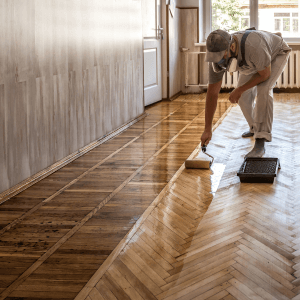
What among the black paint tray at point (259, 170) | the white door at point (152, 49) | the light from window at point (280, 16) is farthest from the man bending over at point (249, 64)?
the light from window at point (280, 16)

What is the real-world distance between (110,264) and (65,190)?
41.9 inches

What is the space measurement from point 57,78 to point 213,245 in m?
1.85

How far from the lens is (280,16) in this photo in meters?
7.85

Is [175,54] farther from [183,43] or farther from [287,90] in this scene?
[287,90]

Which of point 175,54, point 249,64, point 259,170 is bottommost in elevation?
point 259,170

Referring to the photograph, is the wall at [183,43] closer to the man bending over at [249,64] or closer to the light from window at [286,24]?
the light from window at [286,24]

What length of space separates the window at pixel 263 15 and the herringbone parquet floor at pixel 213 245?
17.6 ft

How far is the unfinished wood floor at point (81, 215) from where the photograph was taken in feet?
5.48

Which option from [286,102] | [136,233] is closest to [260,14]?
[286,102]

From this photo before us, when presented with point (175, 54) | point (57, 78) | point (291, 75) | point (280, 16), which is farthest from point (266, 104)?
point (280, 16)

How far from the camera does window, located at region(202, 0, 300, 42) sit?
7824 mm

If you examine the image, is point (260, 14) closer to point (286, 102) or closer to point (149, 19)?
point (286, 102)

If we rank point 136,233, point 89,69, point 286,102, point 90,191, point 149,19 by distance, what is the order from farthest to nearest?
point 286,102 → point 149,19 → point 89,69 → point 90,191 → point 136,233

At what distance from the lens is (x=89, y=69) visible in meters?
3.82
